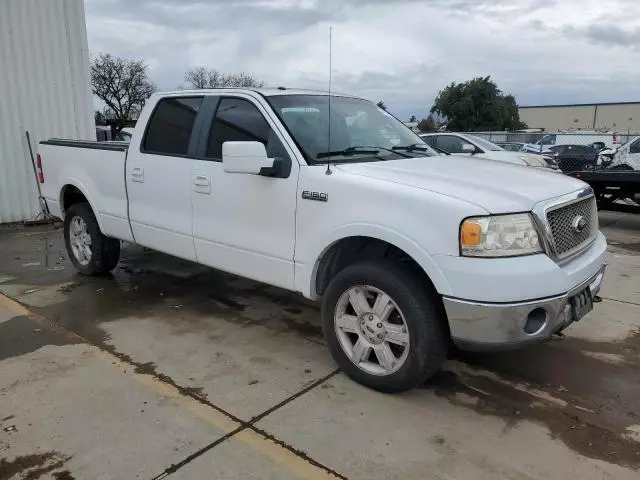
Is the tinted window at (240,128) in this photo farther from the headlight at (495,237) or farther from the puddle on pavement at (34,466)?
the puddle on pavement at (34,466)

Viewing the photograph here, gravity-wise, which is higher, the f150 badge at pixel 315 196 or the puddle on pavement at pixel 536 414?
the f150 badge at pixel 315 196

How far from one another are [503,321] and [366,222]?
99 cm

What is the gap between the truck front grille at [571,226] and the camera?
337 cm

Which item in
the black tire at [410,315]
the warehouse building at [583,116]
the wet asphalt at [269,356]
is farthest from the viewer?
the warehouse building at [583,116]

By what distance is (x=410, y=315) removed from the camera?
3.30 meters

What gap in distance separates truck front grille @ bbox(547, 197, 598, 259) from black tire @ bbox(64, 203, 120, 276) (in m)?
4.63

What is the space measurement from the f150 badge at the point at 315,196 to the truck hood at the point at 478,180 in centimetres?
23

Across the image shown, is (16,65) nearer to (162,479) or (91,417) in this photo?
(91,417)

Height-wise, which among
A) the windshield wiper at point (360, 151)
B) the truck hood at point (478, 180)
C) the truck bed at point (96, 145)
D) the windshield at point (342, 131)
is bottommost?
the truck hood at point (478, 180)

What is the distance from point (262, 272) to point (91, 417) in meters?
1.52

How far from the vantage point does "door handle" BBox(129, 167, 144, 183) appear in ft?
16.9

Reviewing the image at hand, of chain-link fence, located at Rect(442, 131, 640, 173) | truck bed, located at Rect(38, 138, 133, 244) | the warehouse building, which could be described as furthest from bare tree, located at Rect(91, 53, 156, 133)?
the warehouse building

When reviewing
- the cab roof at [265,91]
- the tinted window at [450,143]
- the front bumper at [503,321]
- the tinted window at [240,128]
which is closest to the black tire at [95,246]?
the cab roof at [265,91]

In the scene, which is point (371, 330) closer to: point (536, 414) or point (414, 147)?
point (536, 414)
